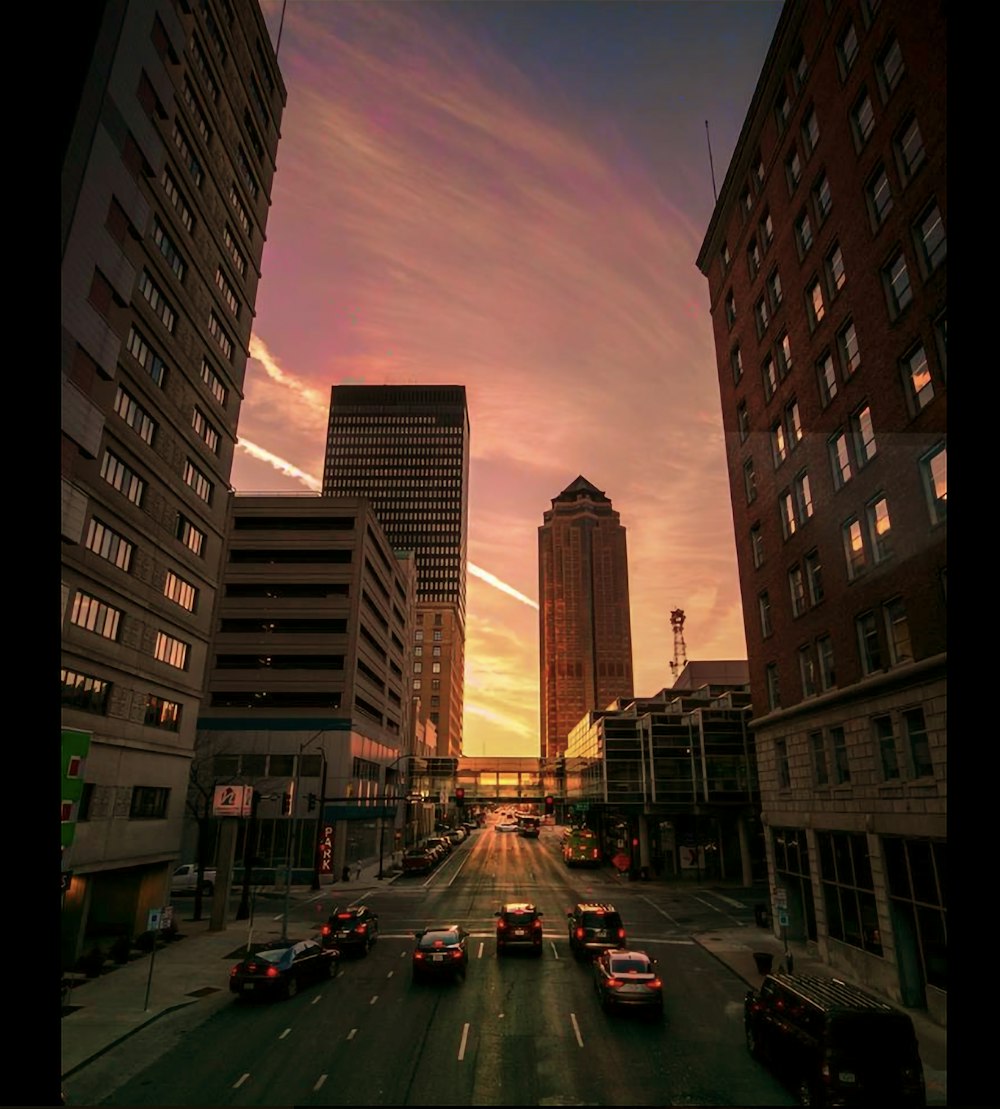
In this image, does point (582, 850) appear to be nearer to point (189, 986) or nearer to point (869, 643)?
point (189, 986)

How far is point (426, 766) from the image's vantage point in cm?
11569

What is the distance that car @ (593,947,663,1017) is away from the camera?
19.9 m

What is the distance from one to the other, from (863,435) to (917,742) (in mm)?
10764

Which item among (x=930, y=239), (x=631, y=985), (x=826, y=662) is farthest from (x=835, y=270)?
(x=631, y=985)

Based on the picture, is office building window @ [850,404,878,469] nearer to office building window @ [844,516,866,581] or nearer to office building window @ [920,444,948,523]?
office building window @ [844,516,866,581]

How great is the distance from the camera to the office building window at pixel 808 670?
94.9 ft

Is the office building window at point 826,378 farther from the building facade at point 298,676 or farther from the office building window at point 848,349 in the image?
the building facade at point 298,676

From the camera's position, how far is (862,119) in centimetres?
2583

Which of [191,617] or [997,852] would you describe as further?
[191,617]

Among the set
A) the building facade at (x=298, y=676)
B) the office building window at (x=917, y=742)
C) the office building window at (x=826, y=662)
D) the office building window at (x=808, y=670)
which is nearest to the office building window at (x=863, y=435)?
the office building window at (x=826, y=662)

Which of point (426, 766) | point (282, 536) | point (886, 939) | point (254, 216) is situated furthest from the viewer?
point (426, 766)

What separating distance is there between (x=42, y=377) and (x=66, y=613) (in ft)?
92.1

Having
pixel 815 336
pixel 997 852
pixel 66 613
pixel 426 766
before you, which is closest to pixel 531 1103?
pixel 997 852

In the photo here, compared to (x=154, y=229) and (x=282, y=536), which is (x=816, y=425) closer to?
(x=154, y=229)
